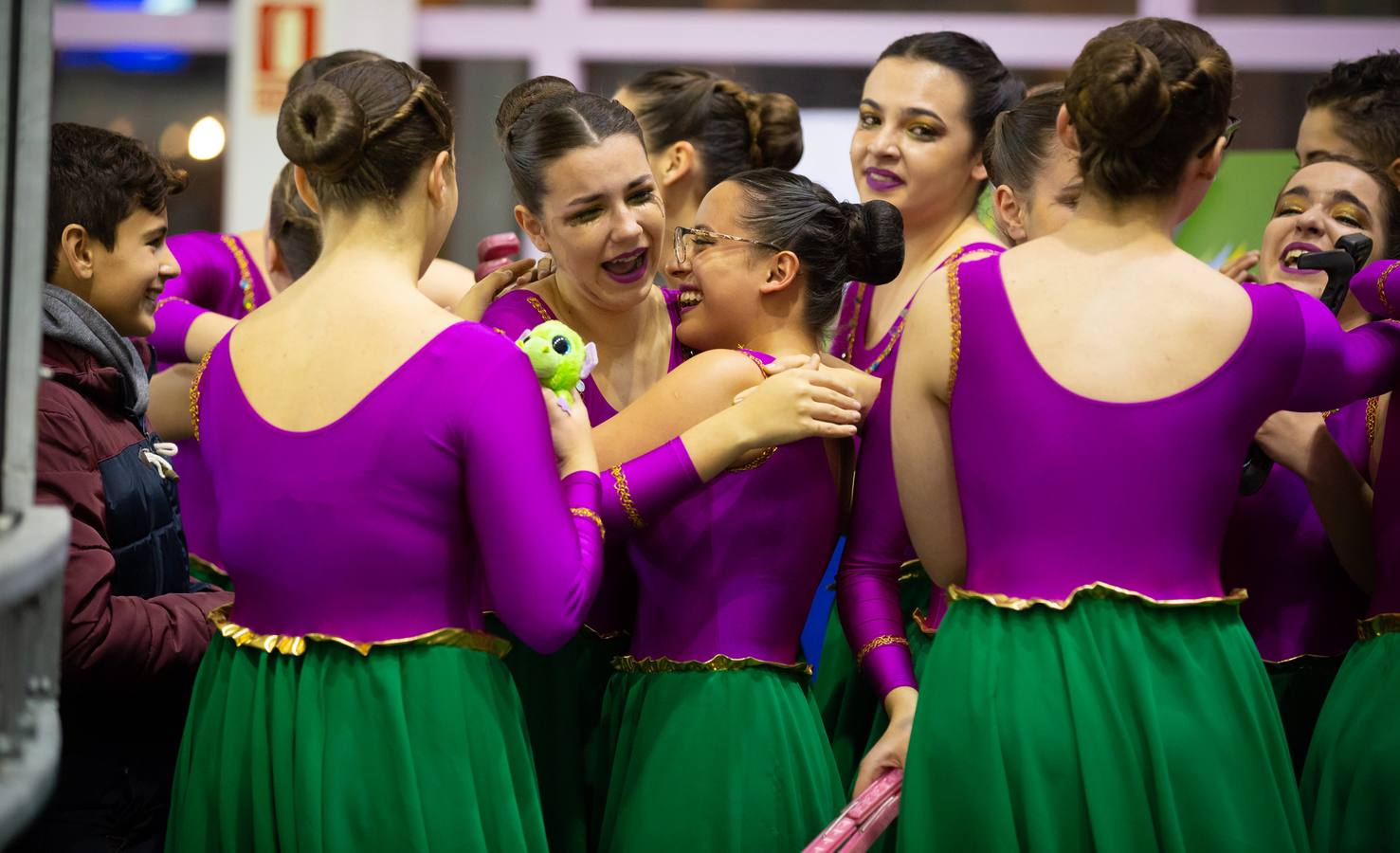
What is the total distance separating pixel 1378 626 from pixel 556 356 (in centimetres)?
123

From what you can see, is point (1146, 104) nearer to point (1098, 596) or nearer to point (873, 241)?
point (1098, 596)

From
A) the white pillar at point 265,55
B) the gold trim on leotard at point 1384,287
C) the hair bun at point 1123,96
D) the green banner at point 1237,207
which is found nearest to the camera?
the hair bun at point 1123,96

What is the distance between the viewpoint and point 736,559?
85.6 inches

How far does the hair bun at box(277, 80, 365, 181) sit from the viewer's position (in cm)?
179

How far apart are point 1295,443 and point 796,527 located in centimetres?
74

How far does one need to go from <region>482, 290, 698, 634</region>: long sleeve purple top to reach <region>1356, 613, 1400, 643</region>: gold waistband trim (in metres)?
1.09

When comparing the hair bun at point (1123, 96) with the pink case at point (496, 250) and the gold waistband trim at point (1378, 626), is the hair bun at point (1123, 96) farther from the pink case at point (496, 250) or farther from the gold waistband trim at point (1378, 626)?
the pink case at point (496, 250)

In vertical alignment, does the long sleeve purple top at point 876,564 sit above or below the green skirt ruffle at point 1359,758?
above

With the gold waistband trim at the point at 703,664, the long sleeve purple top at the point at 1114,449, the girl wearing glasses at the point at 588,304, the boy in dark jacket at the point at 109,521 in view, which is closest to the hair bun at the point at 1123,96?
the long sleeve purple top at the point at 1114,449

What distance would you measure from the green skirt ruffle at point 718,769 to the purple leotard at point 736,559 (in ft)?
0.16

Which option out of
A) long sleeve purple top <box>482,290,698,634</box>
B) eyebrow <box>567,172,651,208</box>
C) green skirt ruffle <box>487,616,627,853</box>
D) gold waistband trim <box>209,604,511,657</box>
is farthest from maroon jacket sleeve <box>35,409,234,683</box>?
eyebrow <box>567,172,651,208</box>

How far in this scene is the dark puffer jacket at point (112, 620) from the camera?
198cm

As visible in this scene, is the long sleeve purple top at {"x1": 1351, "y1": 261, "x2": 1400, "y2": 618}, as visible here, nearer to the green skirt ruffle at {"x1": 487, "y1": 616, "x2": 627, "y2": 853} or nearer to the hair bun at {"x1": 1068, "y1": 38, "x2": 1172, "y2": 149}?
the hair bun at {"x1": 1068, "y1": 38, "x2": 1172, "y2": 149}

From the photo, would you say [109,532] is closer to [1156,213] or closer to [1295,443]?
[1156,213]
